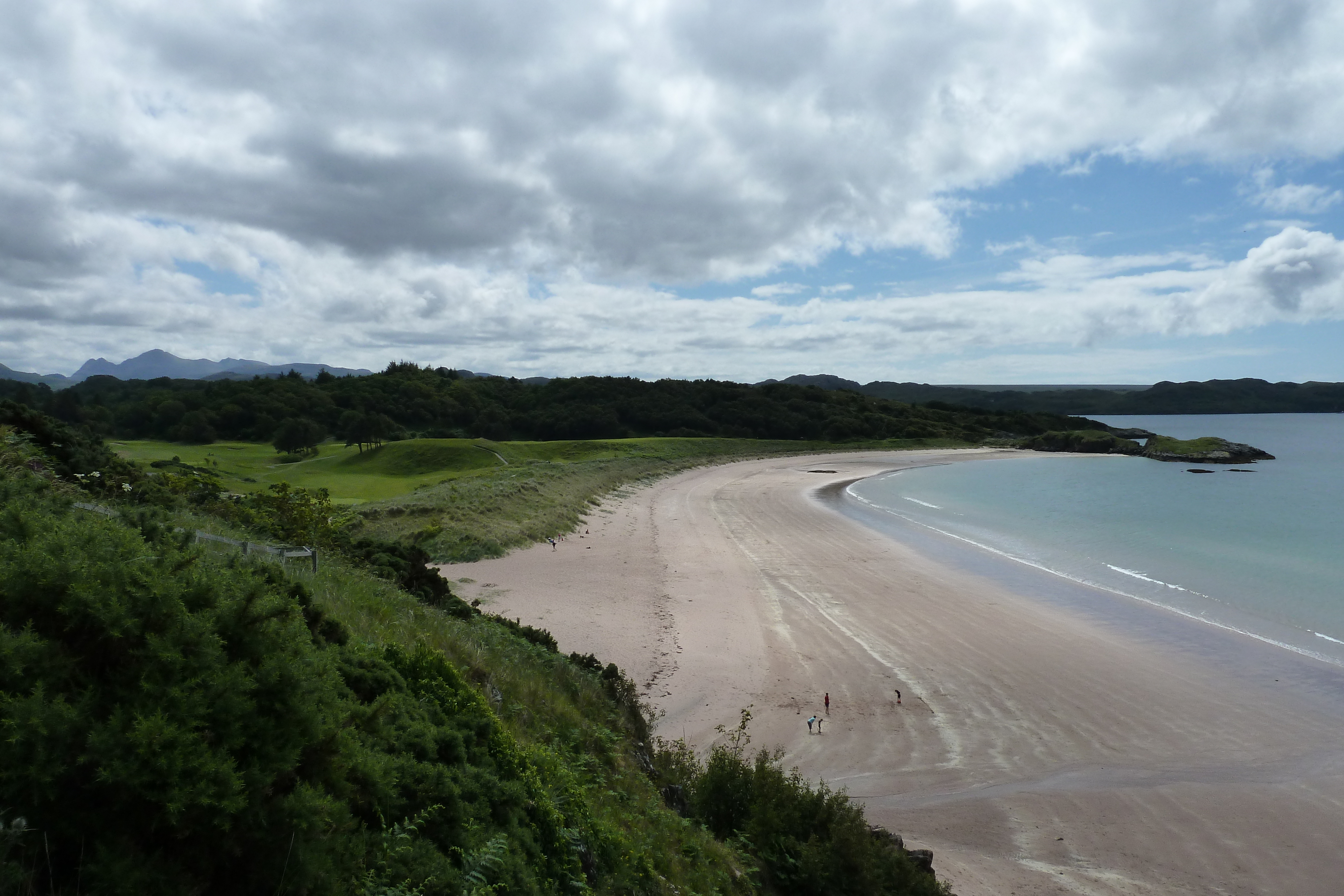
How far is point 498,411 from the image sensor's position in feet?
275

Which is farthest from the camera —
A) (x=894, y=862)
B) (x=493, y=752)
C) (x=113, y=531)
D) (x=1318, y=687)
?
(x=1318, y=687)

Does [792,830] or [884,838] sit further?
[884,838]

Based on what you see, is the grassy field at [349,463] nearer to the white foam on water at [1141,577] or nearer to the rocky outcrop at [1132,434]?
the white foam on water at [1141,577]

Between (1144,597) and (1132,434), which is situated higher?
(1132,434)

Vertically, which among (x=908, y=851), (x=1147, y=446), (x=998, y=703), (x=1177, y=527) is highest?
(x=1147, y=446)

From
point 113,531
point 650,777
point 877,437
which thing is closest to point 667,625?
point 650,777

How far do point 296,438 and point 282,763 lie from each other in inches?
2003

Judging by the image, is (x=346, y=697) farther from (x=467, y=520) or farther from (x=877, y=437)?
(x=877, y=437)

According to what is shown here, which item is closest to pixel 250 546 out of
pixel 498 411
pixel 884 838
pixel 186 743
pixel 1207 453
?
pixel 186 743

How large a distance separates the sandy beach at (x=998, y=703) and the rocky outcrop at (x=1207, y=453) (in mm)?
58134

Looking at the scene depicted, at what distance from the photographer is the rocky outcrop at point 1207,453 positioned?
6519cm

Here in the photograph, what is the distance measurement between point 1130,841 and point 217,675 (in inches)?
372

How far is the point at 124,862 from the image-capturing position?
2283mm

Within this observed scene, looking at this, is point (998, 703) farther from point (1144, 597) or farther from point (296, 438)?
point (296, 438)
